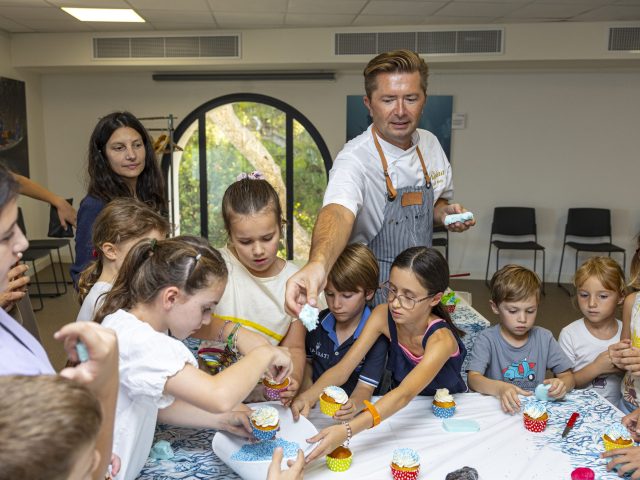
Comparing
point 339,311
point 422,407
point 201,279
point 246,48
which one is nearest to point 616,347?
point 422,407

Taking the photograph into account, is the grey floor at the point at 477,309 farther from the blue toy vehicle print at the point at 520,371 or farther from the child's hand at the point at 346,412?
the child's hand at the point at 346,412

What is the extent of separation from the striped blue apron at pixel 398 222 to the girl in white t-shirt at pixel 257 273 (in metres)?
0.45

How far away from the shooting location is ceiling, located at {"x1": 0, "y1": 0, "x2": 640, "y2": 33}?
5.39 meters

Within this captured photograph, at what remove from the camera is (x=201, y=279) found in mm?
1571

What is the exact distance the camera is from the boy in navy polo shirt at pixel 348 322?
6.77ft

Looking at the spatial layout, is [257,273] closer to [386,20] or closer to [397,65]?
[397,65]

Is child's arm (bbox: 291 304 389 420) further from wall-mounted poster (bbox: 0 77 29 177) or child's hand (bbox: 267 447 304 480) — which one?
wall-mounted poster (bbox: 0 77 29 177)

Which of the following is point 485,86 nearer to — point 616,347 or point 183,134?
point 183,134

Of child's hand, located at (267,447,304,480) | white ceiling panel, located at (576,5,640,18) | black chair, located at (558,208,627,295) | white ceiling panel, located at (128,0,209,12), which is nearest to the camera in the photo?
child's hand, located at (267,447,304,480)

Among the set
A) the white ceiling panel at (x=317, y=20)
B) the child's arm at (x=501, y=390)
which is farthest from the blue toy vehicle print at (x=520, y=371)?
the white ceiling panel at (x=317, y=20)

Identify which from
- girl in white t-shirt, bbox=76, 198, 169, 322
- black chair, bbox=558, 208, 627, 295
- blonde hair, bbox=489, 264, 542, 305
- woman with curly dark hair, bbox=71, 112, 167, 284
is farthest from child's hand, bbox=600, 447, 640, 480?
black chair, bbox=558, 208, 627, 295

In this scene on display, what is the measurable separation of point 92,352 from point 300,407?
970mm

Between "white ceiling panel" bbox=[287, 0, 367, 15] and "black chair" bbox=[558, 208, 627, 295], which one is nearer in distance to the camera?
"white ceiling panel" bbox=[287, 0, 367, 15]

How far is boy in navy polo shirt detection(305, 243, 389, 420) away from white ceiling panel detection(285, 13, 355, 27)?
4492mm
